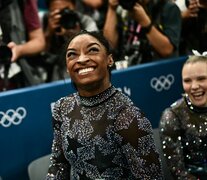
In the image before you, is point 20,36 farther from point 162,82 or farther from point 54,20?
point 162,82

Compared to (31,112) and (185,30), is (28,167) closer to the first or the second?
(31,112)

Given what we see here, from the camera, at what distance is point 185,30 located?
2756 mm

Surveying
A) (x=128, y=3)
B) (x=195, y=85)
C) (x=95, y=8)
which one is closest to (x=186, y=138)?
(x=195, y=85)

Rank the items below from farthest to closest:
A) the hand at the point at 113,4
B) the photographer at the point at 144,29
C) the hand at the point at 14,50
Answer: the hand at the point at 113,4
the photographer at the point at 144,29
the hand at the point at 14,50

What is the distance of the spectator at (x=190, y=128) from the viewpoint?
1.90 m

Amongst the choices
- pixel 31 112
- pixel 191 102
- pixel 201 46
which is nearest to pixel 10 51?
pixel 31 112

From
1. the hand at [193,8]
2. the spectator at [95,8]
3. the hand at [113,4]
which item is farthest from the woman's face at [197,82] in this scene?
the spectator at [95,8]

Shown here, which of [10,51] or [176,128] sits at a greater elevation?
[10,51]

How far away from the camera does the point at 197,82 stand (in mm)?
1915

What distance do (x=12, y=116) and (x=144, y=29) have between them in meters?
0.92

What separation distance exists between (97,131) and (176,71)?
125cm

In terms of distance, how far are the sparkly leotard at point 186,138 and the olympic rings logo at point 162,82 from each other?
1.66ft

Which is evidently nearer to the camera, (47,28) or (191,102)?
(191,102)

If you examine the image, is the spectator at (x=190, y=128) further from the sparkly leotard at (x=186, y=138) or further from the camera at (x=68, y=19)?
the camera at (x=68, y=19)
